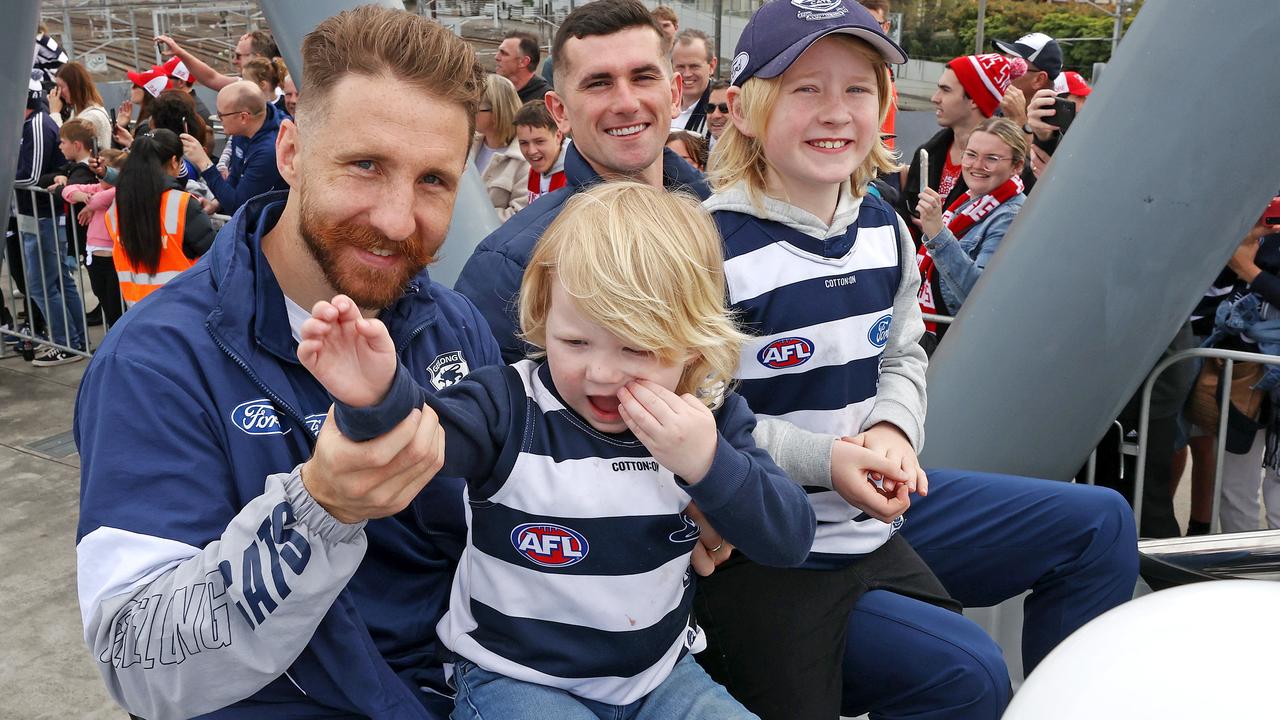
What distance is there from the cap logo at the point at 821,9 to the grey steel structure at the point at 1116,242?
0.76 metres

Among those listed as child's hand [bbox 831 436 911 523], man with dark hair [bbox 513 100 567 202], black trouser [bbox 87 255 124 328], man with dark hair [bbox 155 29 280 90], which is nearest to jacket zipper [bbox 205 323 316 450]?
child's hand [bbox 831 436 911 523]

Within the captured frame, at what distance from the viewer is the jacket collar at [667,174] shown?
299cm

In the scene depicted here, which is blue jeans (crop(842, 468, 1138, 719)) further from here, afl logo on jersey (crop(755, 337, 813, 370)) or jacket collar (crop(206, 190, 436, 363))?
jacket collar (crop(206, 190, 436, 363))

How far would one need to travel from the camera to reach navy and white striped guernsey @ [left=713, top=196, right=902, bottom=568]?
6.87 feet

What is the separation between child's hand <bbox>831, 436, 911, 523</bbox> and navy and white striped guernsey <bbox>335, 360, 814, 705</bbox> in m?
0.21

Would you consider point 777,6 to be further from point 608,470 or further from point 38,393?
point 38,393

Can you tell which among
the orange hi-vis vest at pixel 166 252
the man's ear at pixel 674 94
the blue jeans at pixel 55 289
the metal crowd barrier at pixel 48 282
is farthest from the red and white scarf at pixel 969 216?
the blue jeans at pixel 55 289

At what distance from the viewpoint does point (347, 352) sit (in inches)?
51.5

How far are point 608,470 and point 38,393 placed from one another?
654 centimetres

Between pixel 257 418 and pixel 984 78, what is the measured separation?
14.7 ft

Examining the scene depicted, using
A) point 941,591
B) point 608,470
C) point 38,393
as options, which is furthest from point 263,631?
point 38,393

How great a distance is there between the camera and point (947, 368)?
283 cm

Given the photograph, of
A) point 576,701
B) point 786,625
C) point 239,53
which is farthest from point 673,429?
point 239,53

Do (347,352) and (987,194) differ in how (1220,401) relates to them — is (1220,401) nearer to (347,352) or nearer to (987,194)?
(987,194)
